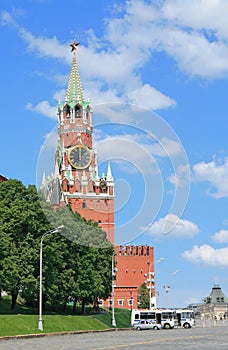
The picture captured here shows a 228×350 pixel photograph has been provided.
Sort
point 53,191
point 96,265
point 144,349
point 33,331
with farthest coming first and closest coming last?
point 53,191 < point 96,265 < point 33,331 < point 144,349

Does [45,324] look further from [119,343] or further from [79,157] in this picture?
[79,157]

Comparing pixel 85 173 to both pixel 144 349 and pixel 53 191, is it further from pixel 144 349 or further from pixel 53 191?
pixel 144 349

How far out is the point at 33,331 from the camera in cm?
4819

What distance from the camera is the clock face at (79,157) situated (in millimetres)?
134500

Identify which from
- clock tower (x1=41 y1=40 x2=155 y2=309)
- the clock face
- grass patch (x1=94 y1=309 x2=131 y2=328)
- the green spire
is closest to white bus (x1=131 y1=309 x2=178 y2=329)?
grass patch (x1=94 y1=309 x2=131 y2=328)

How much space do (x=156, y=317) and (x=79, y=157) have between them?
211 ft

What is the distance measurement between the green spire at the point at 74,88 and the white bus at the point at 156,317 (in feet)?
232

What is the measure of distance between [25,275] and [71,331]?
290 inches

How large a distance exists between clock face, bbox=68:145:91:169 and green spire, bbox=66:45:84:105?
426 inches

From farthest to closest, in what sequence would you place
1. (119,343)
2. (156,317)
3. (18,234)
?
(156,317) → (18,234) → (119,343)

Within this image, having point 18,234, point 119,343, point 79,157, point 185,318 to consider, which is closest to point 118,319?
point 185,318

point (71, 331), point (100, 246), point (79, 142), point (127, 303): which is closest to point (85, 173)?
point (79, 142)

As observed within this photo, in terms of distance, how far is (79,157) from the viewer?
136 m

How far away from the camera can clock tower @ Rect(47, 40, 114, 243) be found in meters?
130
